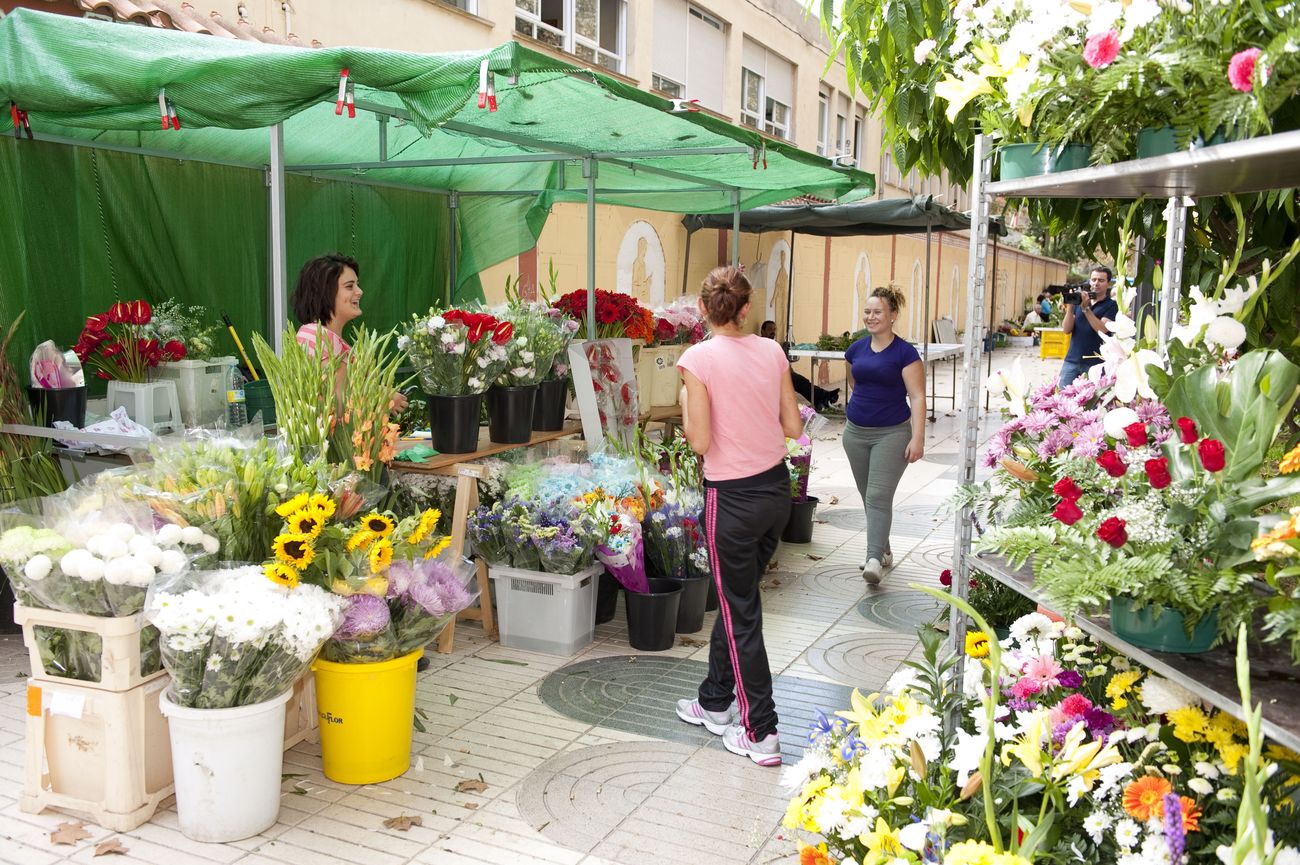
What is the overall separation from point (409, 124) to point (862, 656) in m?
3.86

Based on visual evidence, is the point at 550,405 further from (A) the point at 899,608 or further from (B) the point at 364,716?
(B) the point at 364,716

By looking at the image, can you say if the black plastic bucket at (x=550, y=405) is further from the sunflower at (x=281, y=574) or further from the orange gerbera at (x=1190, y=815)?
the orange gerbera at (x=1190, y=815)

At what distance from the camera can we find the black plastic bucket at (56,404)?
16.8ft

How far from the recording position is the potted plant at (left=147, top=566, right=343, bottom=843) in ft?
10.6

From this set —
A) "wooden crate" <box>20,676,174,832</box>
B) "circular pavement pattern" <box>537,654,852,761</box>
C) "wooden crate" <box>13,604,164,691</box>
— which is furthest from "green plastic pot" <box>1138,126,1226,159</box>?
"wooden crate" <box>20,676,174,832</box>

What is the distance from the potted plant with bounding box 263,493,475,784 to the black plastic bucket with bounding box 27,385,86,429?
2063mm

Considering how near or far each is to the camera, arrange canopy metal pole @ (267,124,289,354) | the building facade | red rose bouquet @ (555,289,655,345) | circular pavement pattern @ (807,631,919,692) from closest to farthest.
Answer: canopy metal pole @ (267,124,289,354) < circular pavement pattern @ (807,631,919,692) < red rose bouquet @ (555,289,655,345) < the building facade

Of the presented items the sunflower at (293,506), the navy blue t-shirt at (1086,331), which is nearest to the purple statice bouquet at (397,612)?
the sunflower at (293,506)

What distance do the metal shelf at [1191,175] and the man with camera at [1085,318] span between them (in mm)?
7091

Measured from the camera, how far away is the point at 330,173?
25.2 ft

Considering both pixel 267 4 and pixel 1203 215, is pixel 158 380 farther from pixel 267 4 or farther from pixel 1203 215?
pixel 1203 215

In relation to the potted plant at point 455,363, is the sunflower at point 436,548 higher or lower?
lower

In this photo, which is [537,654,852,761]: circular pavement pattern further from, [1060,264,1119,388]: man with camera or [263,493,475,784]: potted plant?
[1060,264,1119,388]: man with camera

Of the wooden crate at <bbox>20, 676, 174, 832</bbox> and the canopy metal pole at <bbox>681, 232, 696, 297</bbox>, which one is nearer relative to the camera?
the wooden crate at <bbox>20, 676, 174, 832</bbox>
